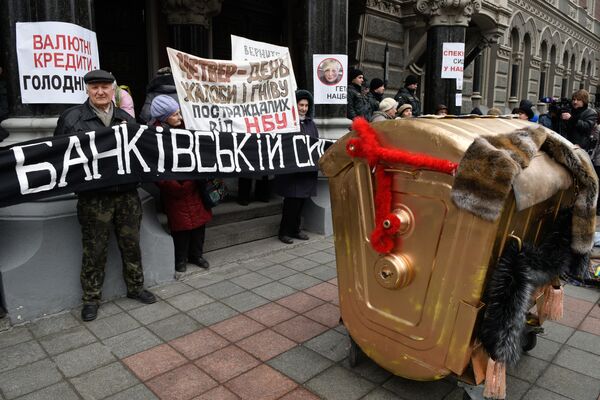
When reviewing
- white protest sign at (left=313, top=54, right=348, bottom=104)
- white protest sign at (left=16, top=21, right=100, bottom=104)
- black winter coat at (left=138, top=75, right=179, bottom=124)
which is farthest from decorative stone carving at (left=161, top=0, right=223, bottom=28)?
white protest sign at (left=16, top=21, right=100, bottom=104)

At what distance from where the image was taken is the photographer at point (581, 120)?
757 cm

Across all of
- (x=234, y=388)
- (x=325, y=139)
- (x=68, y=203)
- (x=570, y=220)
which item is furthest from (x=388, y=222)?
(x=325, y=139)

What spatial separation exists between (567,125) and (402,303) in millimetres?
7035

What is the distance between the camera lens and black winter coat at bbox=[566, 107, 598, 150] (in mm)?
7582

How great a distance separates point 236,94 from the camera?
4770mm

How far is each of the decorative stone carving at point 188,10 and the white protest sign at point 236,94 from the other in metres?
3.01

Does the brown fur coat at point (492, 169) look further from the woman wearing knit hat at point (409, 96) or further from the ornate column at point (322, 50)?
the woman wearing knit hat at point (409, 96)

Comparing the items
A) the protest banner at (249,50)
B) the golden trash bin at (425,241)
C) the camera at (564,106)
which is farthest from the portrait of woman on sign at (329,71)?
the camera at (564,106)

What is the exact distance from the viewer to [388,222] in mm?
2355

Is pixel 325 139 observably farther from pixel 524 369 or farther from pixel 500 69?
pixel 500 69

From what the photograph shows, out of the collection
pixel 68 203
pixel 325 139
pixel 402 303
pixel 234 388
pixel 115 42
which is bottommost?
pixel 234 388

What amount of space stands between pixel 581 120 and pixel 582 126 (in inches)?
4.0

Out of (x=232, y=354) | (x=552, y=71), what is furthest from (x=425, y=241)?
(x=552, y=71)

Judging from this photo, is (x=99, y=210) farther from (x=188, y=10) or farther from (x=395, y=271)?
(x=188, y=10)
